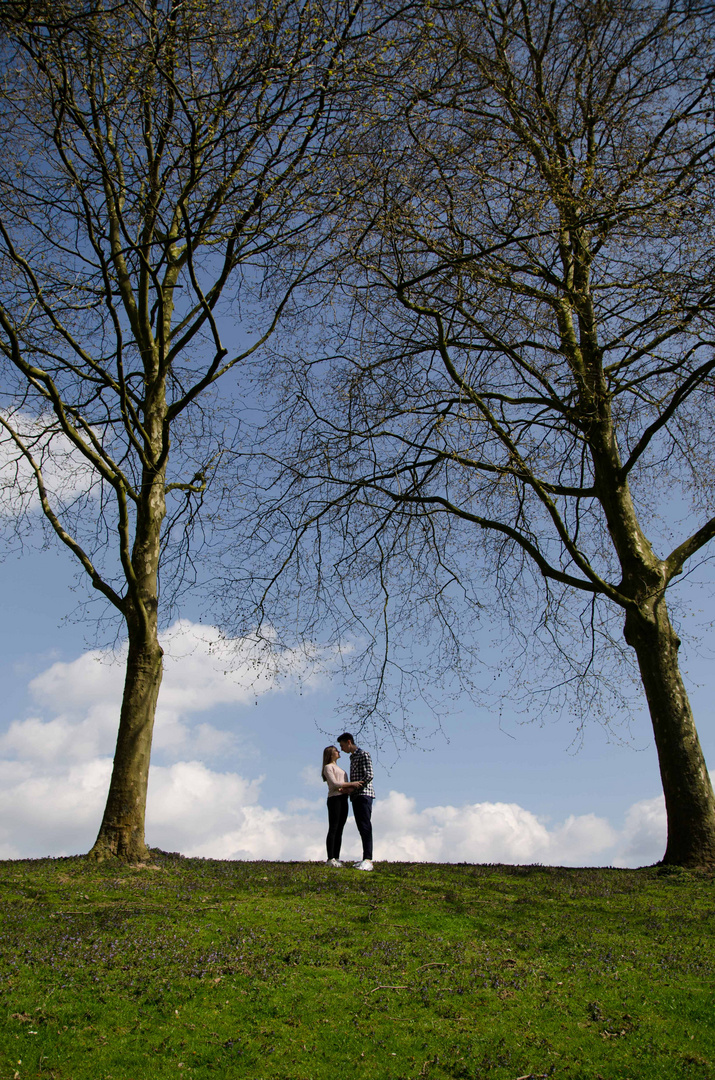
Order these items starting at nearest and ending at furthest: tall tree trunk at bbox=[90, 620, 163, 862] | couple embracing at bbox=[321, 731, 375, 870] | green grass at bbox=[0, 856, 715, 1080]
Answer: green grass at bbox=[0, 856, 715, 1080], tall tree trunk at bbox=[90, 620, 163, 862], couple embracing at bbox=[321, 731, 375, 870]

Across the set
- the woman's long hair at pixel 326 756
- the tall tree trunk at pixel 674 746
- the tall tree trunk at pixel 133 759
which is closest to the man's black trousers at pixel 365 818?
the woman's long hair at pixel 326 756

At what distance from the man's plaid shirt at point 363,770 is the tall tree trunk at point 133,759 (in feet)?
10.0

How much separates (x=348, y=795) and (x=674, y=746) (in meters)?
4.96

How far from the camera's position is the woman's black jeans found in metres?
11.9

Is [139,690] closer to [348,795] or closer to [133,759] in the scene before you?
[133,759]

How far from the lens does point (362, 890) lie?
9391mm

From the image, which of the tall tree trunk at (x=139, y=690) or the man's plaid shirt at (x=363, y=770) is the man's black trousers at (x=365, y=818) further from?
the tall tree trunk at (x=139, y=690)

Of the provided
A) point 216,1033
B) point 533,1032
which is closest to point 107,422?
point 216,1033

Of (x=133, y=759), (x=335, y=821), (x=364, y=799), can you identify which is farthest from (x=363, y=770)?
(x=133, y=759)

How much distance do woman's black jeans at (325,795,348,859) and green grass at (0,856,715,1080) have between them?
230cm

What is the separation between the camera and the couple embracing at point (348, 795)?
458 inches

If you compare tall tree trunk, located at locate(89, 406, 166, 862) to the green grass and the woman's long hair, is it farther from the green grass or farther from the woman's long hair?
the woman's long hair

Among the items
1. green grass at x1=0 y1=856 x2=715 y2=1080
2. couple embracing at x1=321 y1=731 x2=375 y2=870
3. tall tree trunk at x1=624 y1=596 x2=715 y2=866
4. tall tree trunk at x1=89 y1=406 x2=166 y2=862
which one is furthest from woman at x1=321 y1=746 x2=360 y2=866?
tall tree trunk at x1=624 y1=596 x2=715 y2=866

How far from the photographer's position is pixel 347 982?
245 inches
